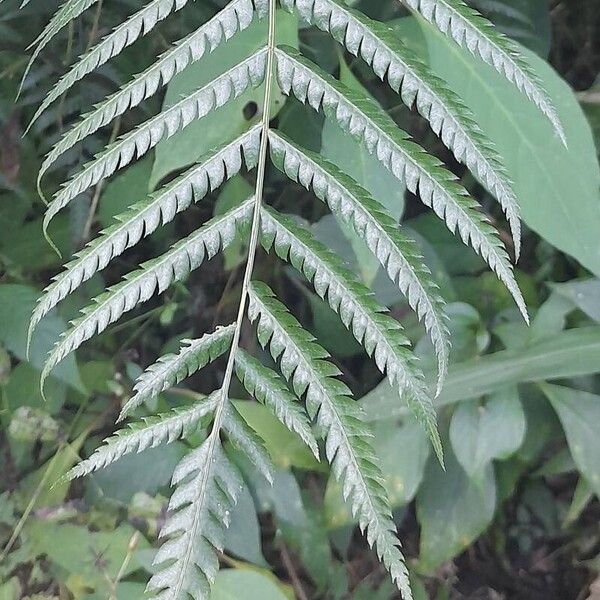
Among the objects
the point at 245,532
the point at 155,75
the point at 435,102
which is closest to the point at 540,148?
the point at 435,102

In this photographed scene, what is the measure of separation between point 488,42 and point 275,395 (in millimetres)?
268

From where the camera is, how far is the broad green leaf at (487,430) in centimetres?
77

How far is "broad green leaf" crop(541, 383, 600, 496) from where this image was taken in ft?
2.65

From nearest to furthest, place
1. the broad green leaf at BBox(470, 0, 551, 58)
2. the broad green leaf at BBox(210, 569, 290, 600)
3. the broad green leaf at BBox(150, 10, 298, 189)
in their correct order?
the broad green leaf at BBox(150, 10, 298, 189) → the broad green leaf at BBox(210, 569, 290, 600) → the broad green leaf at BBox(470, 0, 551, 58)

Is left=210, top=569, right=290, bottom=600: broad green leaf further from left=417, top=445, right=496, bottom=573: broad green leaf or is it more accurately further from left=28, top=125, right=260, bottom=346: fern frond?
left=28, top=125, right=260, bottom=346: fern frond

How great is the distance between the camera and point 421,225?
3.06ft

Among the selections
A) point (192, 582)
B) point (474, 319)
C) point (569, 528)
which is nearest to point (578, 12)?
point (474, 319)

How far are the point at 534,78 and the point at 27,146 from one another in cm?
66

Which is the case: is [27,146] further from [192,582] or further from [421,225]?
[192,582]

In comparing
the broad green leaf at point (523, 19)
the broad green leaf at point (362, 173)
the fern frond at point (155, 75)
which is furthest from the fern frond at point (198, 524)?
the broad green leaf at point (523, 19)

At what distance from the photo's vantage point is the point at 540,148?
27.8 inches

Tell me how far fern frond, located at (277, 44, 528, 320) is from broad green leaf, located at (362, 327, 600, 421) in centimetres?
36

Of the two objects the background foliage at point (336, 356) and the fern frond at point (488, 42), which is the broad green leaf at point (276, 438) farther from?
the fern frond at point (488, 42)

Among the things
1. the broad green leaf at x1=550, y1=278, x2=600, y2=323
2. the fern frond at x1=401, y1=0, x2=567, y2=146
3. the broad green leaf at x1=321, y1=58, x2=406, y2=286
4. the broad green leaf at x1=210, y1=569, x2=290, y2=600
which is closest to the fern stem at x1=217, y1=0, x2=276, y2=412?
the fern frond at x1=401, y1=0, x2=567, y2=146
